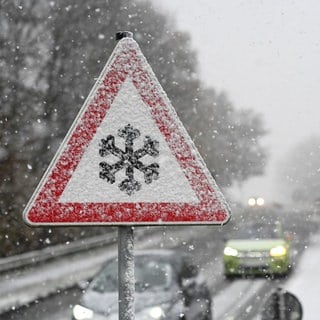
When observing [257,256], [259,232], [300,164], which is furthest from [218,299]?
[300,164]

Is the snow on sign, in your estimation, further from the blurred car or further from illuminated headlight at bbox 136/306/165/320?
illuminated headlight at bbox 136/306/165/320

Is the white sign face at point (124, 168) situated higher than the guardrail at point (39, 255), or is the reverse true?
the white sign face at point (124, 168)

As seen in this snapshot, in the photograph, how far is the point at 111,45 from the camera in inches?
1455

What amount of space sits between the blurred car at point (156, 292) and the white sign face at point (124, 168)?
272 inches

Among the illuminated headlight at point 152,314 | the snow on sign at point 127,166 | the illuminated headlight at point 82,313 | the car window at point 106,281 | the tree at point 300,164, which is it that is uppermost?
the snow on sign at point 127,166

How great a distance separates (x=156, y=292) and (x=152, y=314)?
71 centimetres

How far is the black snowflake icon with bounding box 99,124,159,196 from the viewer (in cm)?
350

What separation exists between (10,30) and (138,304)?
72.6 ft

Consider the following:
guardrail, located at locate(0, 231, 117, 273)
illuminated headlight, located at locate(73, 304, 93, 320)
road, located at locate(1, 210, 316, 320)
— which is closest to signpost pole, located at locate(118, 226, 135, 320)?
illuminated headlight, located at locate(73, 304, 93, 320)

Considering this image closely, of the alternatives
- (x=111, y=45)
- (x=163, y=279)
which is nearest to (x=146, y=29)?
(x=111, y=45)

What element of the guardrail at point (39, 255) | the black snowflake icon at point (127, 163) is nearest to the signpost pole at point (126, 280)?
the black snowflake icon at point (127, 163)

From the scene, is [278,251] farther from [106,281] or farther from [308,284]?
[106,281]

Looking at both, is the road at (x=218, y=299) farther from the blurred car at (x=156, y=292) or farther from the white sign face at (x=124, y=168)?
the white sign face at (x=124, y=168)

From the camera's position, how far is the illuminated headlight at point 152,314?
415 inches
